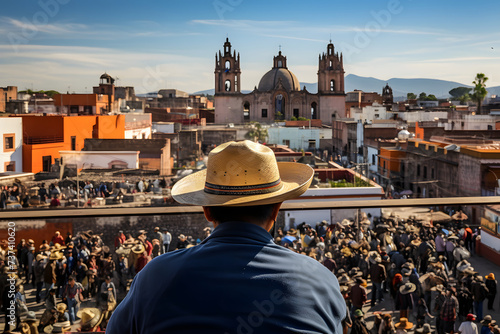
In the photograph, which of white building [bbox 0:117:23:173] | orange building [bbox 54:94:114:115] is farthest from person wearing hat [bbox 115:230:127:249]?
orange building [bbox 54:94:114:115]

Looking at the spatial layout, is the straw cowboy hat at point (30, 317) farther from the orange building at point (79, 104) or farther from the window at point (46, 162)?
the orange building at point (79, 104)

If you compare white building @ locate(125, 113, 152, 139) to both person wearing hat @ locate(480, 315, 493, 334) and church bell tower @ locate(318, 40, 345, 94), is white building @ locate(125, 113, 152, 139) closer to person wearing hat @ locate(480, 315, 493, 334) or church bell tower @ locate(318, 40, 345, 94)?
church bell tower @ locate(318, 40, 345, 94)

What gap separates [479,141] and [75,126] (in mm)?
13384

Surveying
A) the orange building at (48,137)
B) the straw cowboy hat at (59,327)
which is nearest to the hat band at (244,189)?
the straw cowboy hat at (59,327)

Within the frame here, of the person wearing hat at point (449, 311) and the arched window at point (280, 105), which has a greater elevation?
the arched window at point (280, 105)

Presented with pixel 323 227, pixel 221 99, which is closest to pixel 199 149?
pixel 221 99

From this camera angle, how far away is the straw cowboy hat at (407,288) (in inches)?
67.1

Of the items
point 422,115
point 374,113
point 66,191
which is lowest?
point 66,191

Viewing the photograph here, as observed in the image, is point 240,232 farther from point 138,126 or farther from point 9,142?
point 138,126

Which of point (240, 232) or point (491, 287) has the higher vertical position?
point (240, 232)

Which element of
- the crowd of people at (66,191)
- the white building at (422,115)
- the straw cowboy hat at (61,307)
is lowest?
the crowd of people at (66,191)

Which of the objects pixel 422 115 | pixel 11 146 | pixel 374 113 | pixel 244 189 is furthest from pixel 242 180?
pixel 374 113

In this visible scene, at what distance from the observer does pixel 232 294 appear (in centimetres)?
79

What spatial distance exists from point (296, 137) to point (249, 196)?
30.3 m
